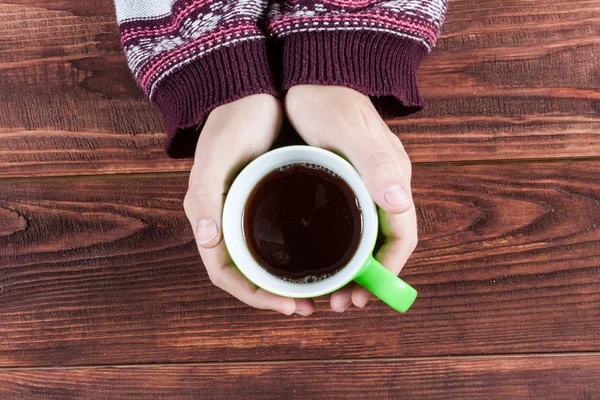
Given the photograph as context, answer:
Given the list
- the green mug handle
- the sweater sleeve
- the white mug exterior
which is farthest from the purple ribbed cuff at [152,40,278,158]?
the green mug handle

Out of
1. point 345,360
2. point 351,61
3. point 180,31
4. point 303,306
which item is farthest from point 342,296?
point 180,31

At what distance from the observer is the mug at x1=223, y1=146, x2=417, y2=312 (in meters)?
0.46

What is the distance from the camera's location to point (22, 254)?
27.4 inches

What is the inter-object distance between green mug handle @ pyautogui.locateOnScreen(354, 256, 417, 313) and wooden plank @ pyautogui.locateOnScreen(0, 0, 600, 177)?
25 cm

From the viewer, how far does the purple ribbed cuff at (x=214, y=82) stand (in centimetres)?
56

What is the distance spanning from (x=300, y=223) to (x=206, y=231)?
0.33 feet

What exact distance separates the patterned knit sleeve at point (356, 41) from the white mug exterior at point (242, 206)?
0.11 m

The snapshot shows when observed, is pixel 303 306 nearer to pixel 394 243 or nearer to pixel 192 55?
pixel 394 243

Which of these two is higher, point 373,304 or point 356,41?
point 356,41

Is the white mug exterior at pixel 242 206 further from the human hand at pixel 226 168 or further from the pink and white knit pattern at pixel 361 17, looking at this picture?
the pink and white knit pattern at pixel 361 17

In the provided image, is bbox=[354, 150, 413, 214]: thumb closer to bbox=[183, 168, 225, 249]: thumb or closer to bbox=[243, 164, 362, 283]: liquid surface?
bbox=[243, 164, 362, 283]: liquid surface

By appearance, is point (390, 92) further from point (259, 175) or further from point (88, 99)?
point (88, 99)

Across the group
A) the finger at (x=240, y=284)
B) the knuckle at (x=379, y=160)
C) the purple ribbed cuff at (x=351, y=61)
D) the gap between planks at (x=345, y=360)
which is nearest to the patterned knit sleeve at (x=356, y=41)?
the purple ribbed cuff at (x=351, y=61)

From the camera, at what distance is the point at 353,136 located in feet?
1.70
